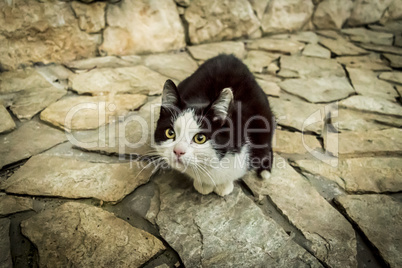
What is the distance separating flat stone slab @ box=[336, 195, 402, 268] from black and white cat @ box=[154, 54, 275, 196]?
531 mm

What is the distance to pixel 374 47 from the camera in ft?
12.1

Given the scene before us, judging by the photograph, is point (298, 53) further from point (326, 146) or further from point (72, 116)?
point (72, 116)

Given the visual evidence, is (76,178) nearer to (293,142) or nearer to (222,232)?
(222,232)

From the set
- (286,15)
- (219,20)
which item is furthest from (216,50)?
(286,15)

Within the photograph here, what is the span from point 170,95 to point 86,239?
864 millimetres

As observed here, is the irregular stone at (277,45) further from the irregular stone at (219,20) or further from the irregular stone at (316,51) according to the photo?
the irregular stone at (219,20)

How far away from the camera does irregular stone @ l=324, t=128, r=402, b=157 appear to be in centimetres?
197

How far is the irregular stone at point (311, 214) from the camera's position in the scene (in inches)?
51.0

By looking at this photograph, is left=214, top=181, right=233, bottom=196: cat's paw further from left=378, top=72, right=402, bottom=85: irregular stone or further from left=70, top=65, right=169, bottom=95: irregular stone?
left=378, top=72, right=402, bottom=85: irregular stone

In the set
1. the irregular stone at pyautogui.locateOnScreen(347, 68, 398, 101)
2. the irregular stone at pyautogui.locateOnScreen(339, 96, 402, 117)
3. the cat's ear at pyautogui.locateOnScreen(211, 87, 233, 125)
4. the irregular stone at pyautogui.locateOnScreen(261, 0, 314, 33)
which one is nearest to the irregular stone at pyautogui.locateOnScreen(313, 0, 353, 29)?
the irregular stone at pyautogui.locateOnScreen(261, 0, 314, 33)

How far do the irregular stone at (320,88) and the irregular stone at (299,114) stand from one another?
176mm

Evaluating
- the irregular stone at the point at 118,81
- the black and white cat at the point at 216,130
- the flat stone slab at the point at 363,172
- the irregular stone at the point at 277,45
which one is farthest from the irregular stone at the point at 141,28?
the flat stone slab at the point at 363,172

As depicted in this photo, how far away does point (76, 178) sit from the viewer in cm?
162

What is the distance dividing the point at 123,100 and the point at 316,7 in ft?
11.8
